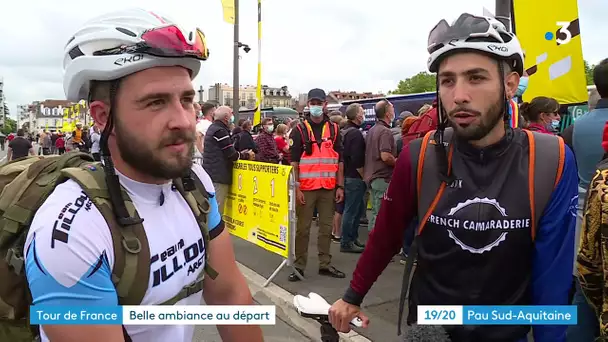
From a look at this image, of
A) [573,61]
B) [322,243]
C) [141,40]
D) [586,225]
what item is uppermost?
[573,61]

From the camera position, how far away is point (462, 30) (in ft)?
5.70

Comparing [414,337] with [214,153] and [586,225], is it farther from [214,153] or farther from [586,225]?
[214,153]

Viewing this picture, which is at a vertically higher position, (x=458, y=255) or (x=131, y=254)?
(x=131, y=254)

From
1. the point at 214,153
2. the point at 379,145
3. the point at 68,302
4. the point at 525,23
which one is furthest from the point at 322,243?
the point at 68,302

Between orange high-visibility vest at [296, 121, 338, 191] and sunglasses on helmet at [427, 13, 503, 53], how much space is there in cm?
406

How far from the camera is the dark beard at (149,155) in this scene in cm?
Result: 136

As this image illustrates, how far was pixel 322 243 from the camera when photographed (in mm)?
5922

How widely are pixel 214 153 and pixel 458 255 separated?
5.63 m

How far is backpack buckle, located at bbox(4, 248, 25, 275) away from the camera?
4.16 ft

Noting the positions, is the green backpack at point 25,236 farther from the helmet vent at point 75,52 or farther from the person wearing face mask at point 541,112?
the person wearing face mask at point 541,112

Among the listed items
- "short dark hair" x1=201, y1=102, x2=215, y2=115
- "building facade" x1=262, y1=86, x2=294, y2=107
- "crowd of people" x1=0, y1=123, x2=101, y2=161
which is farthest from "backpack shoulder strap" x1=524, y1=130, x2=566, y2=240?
"building facade" x1=262, y1=86, x2=294, y2=107

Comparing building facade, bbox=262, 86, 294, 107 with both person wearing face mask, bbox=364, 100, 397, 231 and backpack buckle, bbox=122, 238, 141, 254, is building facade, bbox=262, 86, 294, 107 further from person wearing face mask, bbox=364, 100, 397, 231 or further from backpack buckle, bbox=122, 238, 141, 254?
backpack buckle, bbox=122, 238, 141, 254

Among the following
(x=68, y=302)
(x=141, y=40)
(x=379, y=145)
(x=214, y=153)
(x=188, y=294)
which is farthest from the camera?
(x=214, y=153)

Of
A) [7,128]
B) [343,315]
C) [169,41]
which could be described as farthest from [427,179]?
[7,128]
